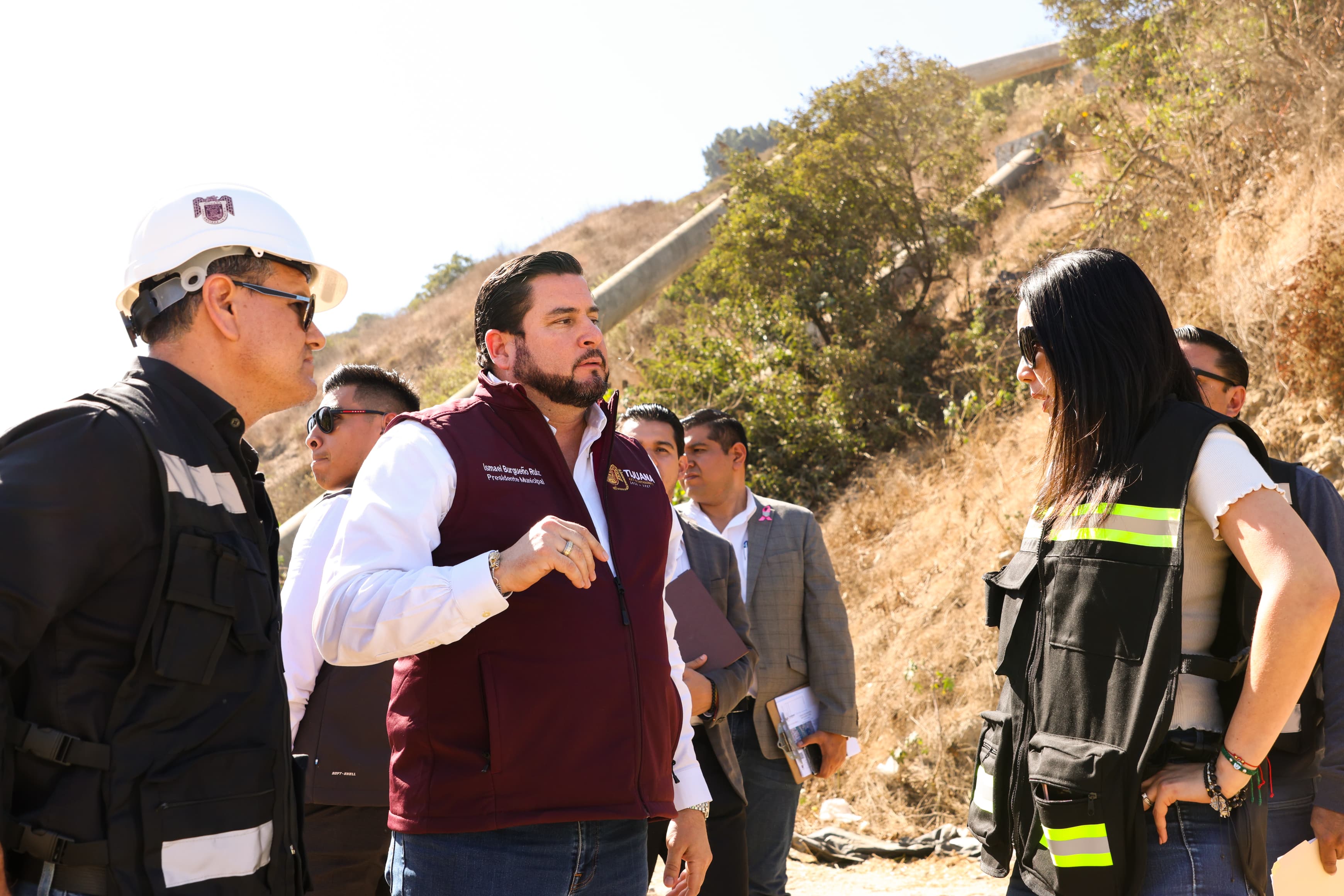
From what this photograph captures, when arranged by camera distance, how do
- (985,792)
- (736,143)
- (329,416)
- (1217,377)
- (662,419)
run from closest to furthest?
(985,792), (1217,377), (329,416), (662,419), (736,143)

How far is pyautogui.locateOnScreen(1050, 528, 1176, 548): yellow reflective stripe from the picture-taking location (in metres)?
2.26

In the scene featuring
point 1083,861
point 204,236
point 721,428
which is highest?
point 204,236

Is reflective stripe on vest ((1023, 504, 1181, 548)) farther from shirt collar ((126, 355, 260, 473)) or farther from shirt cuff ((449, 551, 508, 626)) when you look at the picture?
shirt collar ((126, 355, 260, 473))

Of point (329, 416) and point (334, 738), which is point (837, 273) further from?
point (334, 738)

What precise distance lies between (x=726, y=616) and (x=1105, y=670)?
2243mm

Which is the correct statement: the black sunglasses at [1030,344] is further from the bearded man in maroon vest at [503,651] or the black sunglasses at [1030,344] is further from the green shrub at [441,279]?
the green shrub at [441,279]

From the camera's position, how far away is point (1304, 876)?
105 inches

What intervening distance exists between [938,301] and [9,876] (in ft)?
49.2

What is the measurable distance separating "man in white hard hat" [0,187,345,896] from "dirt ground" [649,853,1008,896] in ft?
15.3

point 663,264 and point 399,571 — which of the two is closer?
point 399,571

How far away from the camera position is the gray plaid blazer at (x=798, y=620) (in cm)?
475

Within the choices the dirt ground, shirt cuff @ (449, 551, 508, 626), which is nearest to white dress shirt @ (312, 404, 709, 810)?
shirt cuff @ (449, 551, 508, 626)

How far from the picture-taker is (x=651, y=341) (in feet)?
74.4

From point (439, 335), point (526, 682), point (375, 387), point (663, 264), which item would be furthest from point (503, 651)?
point (439, 335)
